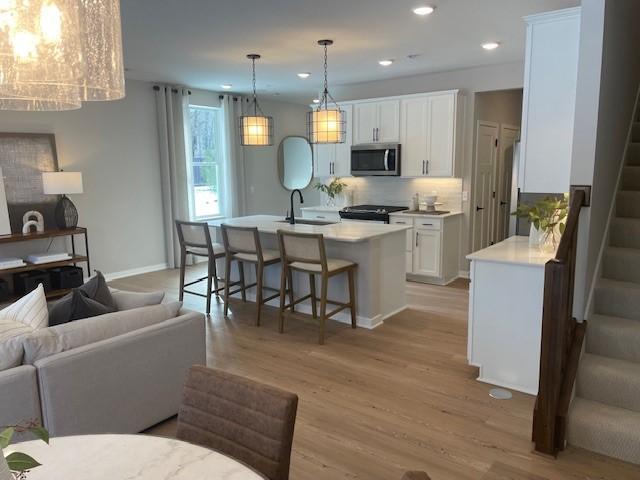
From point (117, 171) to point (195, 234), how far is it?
236 cm

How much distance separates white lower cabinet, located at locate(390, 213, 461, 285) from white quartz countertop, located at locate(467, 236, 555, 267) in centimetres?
226

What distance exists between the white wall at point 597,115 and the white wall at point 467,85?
2524 mm

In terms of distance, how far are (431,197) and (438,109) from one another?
1.16m

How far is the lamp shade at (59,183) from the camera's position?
18.1ft

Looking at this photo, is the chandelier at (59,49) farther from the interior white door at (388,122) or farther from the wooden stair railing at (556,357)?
the interior white door at (388,122)

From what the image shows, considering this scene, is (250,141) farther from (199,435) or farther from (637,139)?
(199,435)

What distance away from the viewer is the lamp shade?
5520 millimetres

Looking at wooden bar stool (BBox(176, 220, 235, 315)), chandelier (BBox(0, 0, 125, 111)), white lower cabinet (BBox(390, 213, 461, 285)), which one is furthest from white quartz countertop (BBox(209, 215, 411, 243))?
chandelier (BBox(0, 0, 125, 111))

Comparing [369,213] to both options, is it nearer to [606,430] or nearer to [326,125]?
[326,125]

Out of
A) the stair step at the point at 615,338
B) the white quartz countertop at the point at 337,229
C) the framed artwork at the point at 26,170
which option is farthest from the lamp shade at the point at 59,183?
the stair step at the point at 615,338

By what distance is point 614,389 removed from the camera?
2832 mm

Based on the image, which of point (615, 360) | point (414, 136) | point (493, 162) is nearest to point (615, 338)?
point (615, 360)

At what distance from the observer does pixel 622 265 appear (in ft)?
11.4

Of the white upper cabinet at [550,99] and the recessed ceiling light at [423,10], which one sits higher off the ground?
the recessed ceiling light at [423,10]
